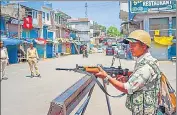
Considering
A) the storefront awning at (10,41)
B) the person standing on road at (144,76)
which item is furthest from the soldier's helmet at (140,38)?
the storefront awning at (10,41)

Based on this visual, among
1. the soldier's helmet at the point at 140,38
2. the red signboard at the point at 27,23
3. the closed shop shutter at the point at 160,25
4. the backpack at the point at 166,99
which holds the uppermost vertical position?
the red signboard at the point at 27,23

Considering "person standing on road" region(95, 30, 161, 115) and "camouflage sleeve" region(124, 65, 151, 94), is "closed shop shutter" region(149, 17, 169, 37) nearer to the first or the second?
"person standing on road" region(95, 30, 161, 115)

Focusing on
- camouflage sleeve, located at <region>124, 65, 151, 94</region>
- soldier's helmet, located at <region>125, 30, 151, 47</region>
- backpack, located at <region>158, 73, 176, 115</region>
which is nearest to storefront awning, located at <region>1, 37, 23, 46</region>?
backpack, located at <region>158, 73, 176, 115</region>

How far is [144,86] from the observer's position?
9.99 feet

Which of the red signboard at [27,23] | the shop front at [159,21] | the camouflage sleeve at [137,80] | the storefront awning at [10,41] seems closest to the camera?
the camouflage sleeve at [137,80]

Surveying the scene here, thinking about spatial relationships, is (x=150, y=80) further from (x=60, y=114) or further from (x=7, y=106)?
(x=7, y=106)

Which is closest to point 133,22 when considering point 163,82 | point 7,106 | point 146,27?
point 146,27

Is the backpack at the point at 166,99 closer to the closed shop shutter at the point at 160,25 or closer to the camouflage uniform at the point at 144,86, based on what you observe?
the camouflage uniform at the point at 144,86

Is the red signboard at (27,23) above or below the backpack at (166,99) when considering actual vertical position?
above

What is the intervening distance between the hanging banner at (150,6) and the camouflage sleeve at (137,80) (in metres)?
28.1

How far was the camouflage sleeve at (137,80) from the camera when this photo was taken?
2.94 m

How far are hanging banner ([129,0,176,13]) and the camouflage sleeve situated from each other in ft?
92.3

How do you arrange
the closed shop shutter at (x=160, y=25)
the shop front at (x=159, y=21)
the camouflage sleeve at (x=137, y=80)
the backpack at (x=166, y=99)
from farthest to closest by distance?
the closed shop shutter at (x=160, y=25) → the shop front at (x=159, y=21) → the backpack at (x=166, y=99) → the camouflage sleeve at (x=137, y=80)

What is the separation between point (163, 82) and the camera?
3.67 metres
